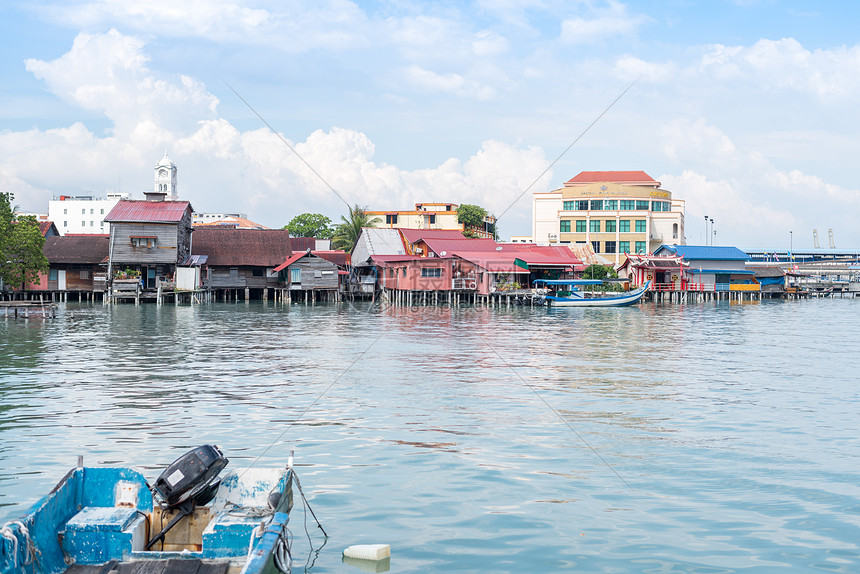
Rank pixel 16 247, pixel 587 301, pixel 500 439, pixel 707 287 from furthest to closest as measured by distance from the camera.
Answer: pixel 707 287
pixel 587 301
pixel 16 247
pixel 500 439

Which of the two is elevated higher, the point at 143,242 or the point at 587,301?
the point at 143,242

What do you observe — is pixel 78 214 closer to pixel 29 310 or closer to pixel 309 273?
pixel 309 273

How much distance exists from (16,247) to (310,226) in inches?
2172

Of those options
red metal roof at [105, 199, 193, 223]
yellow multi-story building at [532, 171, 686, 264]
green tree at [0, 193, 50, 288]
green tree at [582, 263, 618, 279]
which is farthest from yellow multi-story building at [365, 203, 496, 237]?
green tree at [0, 193, 50, 288]

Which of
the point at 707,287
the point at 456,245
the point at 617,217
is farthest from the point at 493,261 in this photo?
the point at 617,217

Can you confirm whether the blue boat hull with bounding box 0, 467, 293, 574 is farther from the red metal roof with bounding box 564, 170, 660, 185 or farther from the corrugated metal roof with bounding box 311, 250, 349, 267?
the red metal roof with bounding box 564, 170, 660, 185

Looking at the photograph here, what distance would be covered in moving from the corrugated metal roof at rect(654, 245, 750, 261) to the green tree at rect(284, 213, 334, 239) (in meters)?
43.9

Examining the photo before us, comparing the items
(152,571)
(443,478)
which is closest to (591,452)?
(443,478)

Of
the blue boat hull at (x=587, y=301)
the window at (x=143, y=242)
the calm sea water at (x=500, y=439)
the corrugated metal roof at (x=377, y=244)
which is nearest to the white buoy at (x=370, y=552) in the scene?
the calm sea water at (x=500, y=439)

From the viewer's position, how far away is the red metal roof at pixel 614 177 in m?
99.3

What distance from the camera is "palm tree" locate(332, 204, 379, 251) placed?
88475 mm

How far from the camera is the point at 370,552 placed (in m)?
8.27

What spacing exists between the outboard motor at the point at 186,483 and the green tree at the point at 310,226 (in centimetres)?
9508

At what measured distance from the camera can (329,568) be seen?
822 cm
